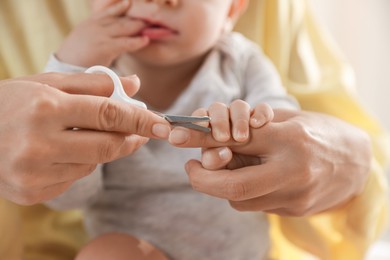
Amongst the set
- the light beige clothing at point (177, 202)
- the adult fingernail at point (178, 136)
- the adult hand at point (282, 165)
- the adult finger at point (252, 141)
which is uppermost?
Result: the adult fingernail at point (178, 136)

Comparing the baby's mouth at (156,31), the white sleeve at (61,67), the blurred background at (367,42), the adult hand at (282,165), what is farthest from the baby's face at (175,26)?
the blurred background at (367,42)

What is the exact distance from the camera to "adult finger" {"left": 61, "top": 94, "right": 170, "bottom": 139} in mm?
656

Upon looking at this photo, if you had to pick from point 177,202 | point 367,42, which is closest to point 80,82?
point 177,202

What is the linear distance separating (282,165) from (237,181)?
0.06 metres

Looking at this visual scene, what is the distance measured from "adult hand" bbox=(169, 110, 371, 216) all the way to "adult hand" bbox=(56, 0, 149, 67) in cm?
25

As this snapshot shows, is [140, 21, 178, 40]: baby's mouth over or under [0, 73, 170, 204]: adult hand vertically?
under

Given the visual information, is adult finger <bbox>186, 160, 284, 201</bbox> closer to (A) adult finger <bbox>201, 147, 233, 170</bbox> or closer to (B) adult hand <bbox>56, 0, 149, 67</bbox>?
(A) adult finger <bbox>201, 147, 233, 170</bbox>

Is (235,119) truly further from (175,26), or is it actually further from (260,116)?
(175,26)

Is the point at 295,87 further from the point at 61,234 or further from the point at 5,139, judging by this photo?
the point at 5,139

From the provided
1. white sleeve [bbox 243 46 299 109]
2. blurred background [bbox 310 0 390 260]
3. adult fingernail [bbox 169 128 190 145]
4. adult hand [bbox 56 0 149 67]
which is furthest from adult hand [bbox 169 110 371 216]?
blurred background [bbox 310 0 390 260]

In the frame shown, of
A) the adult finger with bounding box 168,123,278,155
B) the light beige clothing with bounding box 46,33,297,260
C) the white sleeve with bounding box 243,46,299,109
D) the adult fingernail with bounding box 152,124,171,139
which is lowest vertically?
the light beige clothing with bounding box 46,33,297,260

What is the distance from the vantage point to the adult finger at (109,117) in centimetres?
66

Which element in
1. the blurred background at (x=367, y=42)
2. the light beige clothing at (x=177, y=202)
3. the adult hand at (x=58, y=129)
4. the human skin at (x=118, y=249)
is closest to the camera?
the adult hand at (x=58, y=129)

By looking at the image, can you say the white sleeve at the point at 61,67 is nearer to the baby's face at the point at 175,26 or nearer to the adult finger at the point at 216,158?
the baby's face at the point at 175,26
